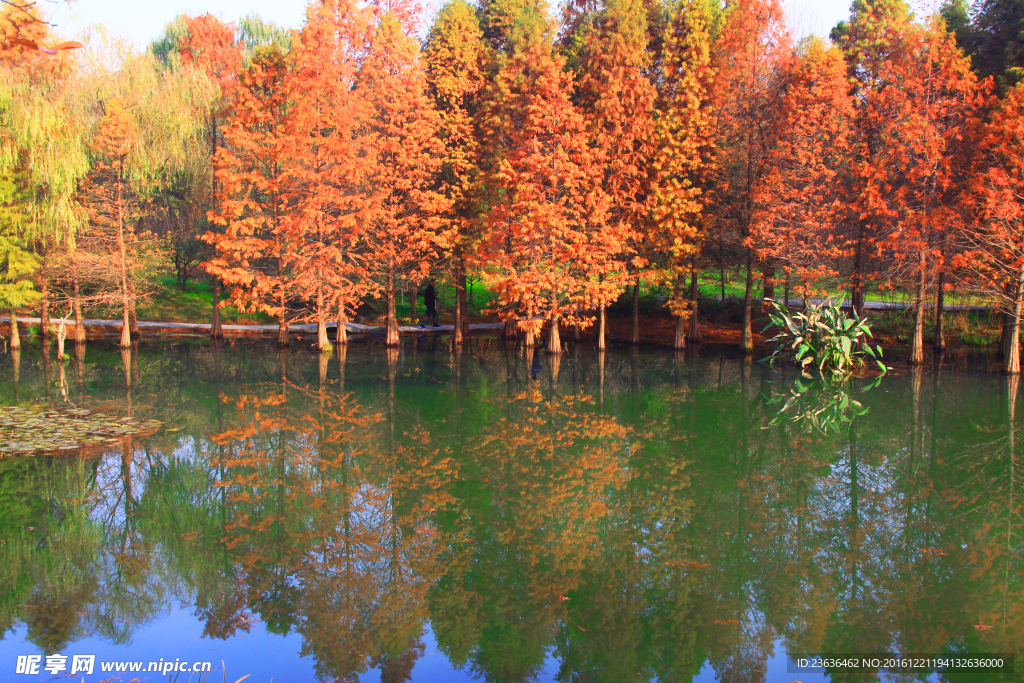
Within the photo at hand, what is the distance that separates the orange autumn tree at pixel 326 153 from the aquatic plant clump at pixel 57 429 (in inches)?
488

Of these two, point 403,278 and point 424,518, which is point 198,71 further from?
point 424,518

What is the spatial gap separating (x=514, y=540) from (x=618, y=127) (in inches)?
803

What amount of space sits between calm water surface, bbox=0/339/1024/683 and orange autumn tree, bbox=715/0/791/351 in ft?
41.9

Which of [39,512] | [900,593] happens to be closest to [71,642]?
[39,512]

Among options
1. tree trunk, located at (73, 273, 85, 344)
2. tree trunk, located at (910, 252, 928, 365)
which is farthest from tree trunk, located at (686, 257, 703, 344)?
tree trunk, located at (73, 273, 85, 344)

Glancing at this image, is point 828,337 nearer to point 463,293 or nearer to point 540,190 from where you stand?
point 540,190

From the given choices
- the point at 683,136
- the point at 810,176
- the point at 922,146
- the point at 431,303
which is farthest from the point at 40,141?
the point at 922,146

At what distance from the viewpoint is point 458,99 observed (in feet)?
94.6

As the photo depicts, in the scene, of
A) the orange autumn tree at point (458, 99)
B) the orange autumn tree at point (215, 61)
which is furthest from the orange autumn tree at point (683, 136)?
the orange autumn tree at point (215, 61)

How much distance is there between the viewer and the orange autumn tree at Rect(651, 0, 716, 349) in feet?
85.9

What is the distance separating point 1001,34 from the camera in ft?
82.6

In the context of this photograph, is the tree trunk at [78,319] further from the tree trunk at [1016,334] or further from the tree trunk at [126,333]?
the tree trunk at [1016,334]

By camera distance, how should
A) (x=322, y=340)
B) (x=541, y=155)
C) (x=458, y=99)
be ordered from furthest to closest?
(x=458, y=99) → (x=322, y=340) → (x=541, y=155)

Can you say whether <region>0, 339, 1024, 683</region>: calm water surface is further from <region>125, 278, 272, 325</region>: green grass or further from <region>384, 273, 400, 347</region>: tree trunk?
<region>125, 278, 272, 325</region>: green grass
